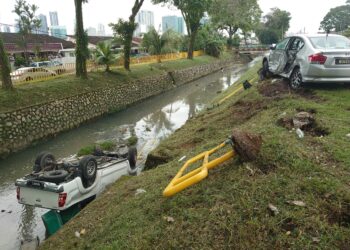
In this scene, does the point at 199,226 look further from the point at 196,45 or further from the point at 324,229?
the point at 196,45

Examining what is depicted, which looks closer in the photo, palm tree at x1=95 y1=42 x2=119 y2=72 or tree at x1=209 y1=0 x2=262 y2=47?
palm tree at x1=95 y1=42 x2=119 y2=72

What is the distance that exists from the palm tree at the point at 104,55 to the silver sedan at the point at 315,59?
476 inches

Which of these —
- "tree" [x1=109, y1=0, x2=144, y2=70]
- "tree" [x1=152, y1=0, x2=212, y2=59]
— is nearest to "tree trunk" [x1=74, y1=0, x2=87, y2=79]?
"tree" [x1=109, y1=0, x2=144, y2=70]

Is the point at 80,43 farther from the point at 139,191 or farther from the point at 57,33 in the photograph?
the point at 57,33

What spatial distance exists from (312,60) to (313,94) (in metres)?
0.91

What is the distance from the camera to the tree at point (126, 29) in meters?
21.3

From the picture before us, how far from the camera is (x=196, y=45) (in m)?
43.3

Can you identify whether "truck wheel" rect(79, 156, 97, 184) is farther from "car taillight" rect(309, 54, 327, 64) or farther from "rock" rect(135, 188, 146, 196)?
"car taillight" rect(309, 54, 327, 64)

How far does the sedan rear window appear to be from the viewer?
841cm

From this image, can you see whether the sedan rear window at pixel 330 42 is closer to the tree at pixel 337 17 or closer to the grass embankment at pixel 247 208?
the grass embankment at pixel 247 208

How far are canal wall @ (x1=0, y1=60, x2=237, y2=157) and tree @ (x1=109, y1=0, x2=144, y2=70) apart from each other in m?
2.36

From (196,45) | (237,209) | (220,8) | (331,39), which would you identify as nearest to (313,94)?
(331,39)

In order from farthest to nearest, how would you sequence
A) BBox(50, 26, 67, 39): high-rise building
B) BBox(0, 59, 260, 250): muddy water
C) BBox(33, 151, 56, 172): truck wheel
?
BBox(50, 26, 67, 39): high-rise building → BBox(0, 59, 260, 250): muddy water → BBox(33, 151, 56, 172): truck wheel

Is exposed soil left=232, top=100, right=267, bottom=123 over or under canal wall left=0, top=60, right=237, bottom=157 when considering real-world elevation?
over
